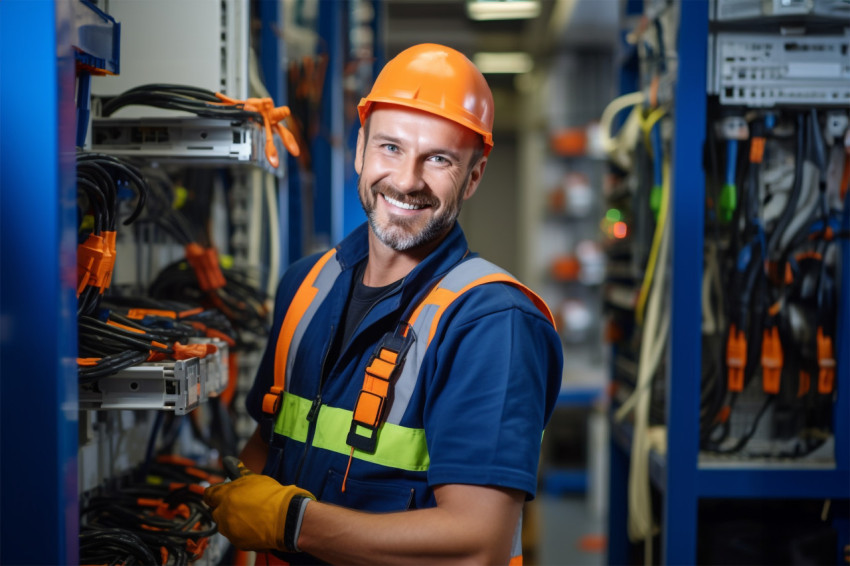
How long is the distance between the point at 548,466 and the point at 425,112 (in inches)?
252

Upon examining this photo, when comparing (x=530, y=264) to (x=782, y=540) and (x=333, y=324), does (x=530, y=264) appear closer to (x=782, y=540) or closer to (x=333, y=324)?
(x=782, y=540)

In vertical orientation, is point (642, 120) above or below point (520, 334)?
above

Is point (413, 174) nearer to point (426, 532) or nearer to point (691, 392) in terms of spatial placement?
point (426, 532)

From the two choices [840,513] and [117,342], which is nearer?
[117,342]

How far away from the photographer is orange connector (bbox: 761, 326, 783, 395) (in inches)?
108

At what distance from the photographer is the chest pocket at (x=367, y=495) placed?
5.24ft

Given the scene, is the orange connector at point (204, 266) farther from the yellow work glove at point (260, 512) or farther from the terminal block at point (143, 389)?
the yellow work glove at point (260, 512)

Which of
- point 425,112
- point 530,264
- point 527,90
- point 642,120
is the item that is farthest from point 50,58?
point 527,90

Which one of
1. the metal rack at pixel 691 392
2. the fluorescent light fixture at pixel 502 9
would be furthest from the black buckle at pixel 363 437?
the fluorescent light fixture at pixel 502 9

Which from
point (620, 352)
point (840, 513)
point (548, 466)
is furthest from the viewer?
point (548, 466)

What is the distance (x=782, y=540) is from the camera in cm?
283

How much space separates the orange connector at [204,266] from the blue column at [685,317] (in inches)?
62.1

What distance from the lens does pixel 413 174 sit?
1729 millimetres

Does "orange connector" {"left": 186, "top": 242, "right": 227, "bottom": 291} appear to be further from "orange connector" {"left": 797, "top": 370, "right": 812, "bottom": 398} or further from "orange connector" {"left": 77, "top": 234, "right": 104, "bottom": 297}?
"orange connector" {"left": 797, "top": 370, "right": 812, "bottom": 398}
